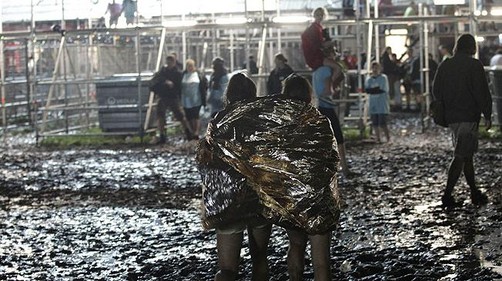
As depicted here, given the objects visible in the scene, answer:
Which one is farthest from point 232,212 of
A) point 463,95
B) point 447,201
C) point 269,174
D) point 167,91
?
point 167,91

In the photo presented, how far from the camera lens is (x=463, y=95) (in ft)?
38.3

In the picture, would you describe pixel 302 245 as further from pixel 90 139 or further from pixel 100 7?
pixel 100 7

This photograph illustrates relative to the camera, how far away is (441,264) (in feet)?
28.8

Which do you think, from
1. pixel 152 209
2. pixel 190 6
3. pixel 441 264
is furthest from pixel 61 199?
pixel 190 6

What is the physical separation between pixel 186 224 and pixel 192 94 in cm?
1195

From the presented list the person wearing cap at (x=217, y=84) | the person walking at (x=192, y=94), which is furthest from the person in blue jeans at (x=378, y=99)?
the person walking at (x=192, y=94)

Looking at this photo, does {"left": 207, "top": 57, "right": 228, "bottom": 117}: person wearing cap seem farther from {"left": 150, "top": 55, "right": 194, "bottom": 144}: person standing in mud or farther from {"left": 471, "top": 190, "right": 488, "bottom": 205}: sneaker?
{"left": 471, "top": 190, "right": 488, "bottom": 205}: sneaker

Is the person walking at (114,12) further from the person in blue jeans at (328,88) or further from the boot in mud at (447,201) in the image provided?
the boot in mud at (447,201)

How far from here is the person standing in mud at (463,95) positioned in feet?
38.2

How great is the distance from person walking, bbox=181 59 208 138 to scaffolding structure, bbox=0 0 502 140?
35.8 inches

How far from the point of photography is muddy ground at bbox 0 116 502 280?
29.2ft

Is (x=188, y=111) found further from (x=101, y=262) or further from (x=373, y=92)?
(x=101, y=262)

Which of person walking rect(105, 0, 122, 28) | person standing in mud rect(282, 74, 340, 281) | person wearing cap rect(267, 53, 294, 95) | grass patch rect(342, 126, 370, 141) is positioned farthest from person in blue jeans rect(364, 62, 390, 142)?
person standing in mud rect(282, 74, 340, 281)

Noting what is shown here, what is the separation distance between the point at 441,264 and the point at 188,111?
15156 mm
